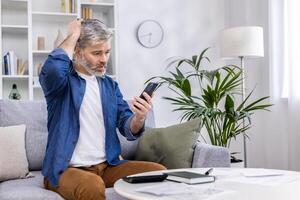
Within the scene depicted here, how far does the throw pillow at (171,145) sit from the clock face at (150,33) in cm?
201

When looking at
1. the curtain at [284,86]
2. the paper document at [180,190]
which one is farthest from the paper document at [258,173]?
the curtain at [284,86]

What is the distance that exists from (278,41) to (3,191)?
9.17 ft

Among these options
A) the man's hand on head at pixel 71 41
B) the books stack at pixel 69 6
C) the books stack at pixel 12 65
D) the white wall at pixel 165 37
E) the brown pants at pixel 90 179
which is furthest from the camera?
the white wall at pixel 165 37

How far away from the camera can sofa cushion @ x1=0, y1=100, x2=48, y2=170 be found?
2.31 meters

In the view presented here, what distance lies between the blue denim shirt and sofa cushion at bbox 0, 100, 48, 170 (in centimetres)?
51

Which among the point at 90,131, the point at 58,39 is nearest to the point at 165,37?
the point at 58,39

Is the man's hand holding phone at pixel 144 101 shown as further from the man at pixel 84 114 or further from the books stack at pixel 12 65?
the books stack at pixel 12 65

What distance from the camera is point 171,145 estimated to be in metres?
2.27

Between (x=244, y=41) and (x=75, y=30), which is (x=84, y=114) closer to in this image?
(x=75, y=30)

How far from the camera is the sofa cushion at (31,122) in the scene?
7.57 feet

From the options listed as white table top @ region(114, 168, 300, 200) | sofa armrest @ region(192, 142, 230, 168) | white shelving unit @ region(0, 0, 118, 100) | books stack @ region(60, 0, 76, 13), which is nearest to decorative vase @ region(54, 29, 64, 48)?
white shelving unit @ region(0, 0, 118, 100)

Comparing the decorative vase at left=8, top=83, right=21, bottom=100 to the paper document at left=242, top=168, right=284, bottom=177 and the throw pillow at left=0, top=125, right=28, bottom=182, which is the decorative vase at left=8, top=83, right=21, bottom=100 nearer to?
the throw pillow at left=0, top=125, right=28, bottom=182

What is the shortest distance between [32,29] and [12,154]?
2.11m

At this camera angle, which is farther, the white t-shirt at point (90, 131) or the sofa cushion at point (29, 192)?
the white t-shirt at point (90, 131)
